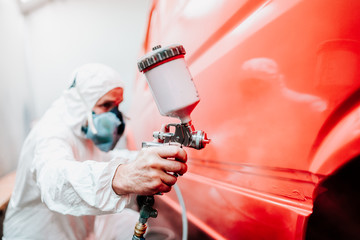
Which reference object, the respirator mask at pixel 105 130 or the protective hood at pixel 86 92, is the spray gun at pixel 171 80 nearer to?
the respirator mask at pixel 105 130

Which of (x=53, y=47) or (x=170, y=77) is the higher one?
(x=53, y=47)

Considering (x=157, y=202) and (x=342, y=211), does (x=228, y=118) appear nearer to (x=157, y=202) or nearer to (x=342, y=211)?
(x=342, y=211)

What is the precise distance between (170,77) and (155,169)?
0.76ft

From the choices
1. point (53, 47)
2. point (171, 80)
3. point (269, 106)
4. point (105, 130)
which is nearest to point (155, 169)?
point (171, 80)

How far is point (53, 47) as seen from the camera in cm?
241

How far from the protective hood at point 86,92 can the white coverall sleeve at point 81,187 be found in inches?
16.7

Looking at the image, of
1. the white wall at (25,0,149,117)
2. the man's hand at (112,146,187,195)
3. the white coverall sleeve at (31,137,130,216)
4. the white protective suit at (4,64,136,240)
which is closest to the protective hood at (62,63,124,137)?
the white protective suit at (4,64,136,240)

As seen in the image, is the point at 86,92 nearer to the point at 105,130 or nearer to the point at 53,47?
the point at 105,130

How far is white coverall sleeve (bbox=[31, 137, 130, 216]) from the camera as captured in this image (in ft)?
2.20

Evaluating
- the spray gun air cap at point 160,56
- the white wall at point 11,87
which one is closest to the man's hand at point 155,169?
the spray gun air cap at point 160,56

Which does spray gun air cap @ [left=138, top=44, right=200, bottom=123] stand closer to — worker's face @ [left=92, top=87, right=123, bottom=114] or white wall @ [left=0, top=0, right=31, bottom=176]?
worker's face @ [left=92, top=87, right=123, bottom=114]

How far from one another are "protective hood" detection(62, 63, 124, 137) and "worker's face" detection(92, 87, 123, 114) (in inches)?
0.8

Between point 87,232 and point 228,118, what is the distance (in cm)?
106

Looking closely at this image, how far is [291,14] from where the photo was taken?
22.0 inches
